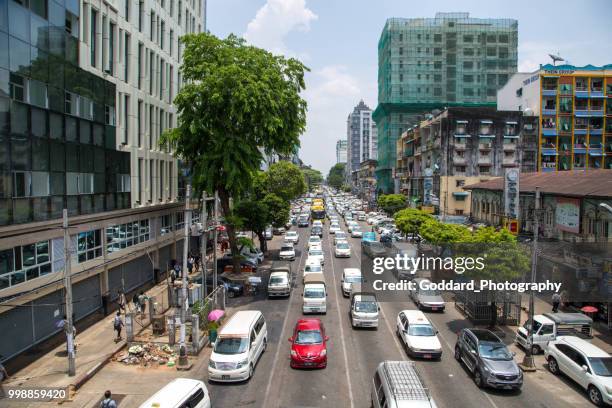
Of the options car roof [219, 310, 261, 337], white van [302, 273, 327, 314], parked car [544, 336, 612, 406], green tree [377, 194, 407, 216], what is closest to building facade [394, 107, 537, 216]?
green tree [377, 194, 407, 216]

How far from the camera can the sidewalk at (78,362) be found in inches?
783

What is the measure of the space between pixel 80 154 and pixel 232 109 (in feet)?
36.4

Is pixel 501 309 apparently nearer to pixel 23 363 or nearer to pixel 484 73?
pixel 23 363

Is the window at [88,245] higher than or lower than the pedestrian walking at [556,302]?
higher

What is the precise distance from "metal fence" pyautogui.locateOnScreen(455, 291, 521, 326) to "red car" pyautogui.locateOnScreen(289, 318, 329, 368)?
36.7ft

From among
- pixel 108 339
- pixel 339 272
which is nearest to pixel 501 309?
pixel 339 272

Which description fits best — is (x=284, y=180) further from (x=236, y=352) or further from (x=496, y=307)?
(x=236, y=352)

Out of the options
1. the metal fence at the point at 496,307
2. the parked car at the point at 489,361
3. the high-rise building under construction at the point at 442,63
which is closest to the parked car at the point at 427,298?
the metal fence at the point at 496,307

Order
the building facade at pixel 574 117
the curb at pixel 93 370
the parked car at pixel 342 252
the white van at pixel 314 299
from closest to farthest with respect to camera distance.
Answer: the curb at pixel 93 370
the white van at pixel 314 299
the parked car at pixel 342 252
the building facade at pixel 574 117

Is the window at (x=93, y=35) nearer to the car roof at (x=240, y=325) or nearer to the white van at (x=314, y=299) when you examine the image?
the car roof at (x=240, y=325)

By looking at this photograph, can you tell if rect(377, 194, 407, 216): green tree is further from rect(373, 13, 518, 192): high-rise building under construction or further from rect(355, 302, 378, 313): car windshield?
rect(355, 302, 378, 313): car windshield

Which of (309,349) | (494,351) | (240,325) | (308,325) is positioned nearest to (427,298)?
(494,351)

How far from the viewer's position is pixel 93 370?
20875 millimetres

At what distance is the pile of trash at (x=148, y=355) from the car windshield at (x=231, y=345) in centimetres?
308
